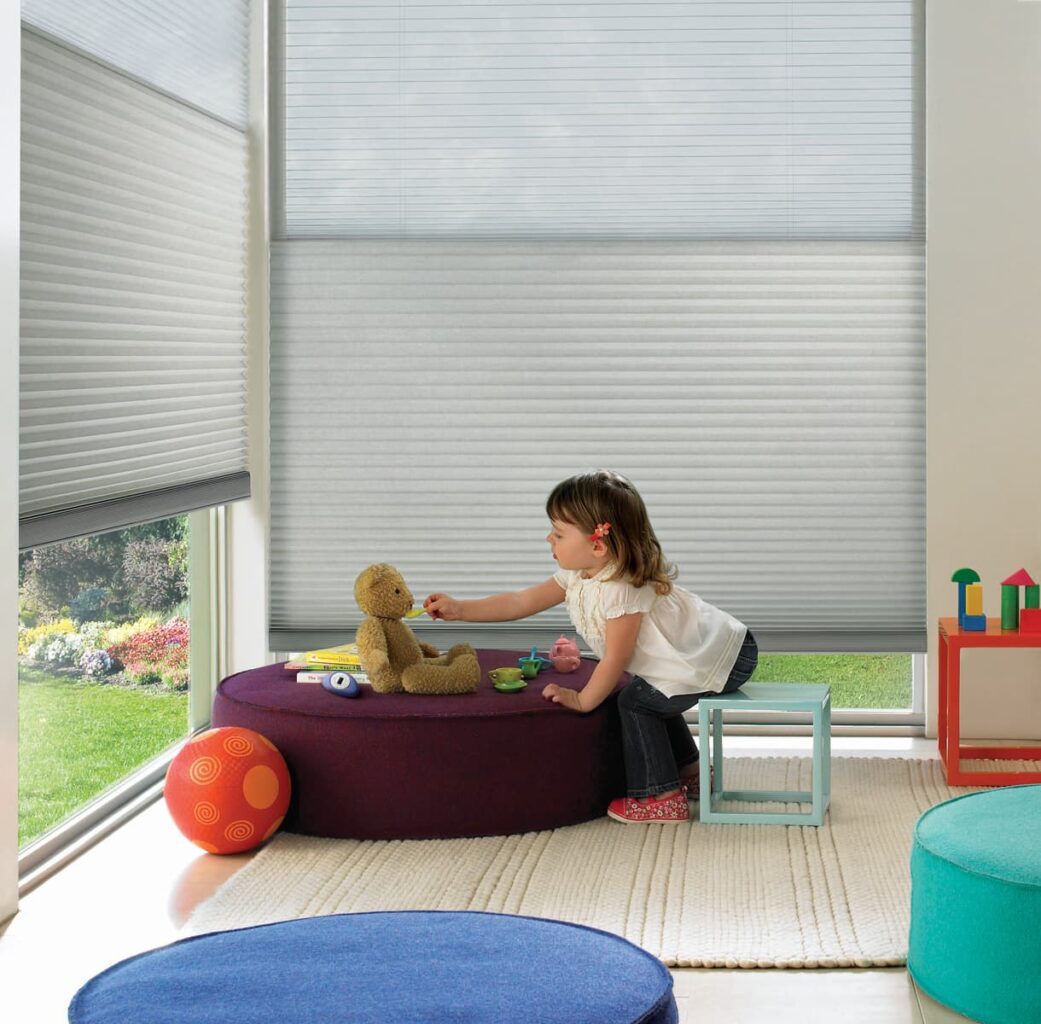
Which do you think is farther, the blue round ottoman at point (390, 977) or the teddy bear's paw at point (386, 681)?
the teddy bear's paw at point (386, 681)

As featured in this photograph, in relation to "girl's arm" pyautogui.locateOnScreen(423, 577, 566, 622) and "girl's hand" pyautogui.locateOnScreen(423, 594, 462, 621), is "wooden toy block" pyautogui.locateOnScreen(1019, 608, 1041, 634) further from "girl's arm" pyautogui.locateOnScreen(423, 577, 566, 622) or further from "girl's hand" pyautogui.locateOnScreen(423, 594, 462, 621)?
"girl's hand" pyautogui.locateOnScreen(423, 594, 462, 621)

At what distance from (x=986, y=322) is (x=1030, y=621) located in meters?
0.93

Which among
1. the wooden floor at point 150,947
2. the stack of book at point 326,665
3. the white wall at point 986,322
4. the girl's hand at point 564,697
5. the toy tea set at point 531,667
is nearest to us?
the wooden floor at point 150,947

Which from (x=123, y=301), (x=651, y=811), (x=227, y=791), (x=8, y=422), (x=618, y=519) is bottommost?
(x=651, y=811)

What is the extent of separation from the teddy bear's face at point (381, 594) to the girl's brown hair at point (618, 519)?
42 cm

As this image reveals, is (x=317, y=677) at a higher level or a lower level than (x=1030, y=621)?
lower

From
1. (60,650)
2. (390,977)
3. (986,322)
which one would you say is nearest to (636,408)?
(986,322)

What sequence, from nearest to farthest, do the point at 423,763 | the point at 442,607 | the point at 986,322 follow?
the point at 423,763
the point at 442,607
the point at 986,322

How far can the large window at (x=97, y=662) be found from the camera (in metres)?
3.09

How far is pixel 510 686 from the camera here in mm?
3234

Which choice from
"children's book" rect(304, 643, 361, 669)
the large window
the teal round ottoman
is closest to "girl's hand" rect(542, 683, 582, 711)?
"children's book" rect(304, 643, 361, 669)

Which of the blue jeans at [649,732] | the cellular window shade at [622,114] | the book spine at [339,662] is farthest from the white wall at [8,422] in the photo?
the cellular window shade at [622,114]

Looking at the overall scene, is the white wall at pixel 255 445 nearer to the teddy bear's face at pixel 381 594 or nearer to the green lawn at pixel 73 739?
the green lawn at pixel 73 739

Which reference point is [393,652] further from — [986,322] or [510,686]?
[986,322]
